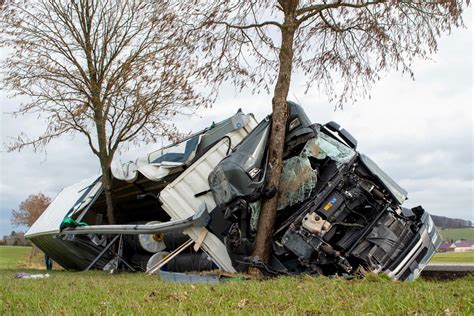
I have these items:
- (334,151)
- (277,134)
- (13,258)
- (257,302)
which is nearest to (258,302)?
(257,302)

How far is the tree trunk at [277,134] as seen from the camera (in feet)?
27.9

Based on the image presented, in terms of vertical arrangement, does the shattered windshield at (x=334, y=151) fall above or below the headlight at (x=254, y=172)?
above

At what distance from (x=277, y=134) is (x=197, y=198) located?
1735 mm

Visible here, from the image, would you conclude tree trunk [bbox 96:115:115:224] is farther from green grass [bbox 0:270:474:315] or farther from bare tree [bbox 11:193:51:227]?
bare tree [bbox 11:193:51:227]

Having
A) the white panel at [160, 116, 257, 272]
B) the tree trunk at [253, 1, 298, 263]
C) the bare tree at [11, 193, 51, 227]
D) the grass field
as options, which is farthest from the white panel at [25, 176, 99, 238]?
the bare tree at [11, 193, 51, 227]

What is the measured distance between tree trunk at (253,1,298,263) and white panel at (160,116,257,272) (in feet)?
2.39

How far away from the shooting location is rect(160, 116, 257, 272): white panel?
352 inches

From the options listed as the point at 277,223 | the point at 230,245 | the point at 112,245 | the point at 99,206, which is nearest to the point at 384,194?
the point at 277,223

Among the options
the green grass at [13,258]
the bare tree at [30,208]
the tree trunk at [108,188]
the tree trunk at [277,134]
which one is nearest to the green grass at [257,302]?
the tree trunk at [277,134]

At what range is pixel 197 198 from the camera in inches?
371

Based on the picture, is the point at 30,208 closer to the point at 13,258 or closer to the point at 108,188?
the point at 13,258

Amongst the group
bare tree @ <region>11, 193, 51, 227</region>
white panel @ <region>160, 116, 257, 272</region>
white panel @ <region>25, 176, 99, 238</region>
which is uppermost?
white panel @ <region>160, 116, 257, 272</region>

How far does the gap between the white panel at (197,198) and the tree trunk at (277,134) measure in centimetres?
73

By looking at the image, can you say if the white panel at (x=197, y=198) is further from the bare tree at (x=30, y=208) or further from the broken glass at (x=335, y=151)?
the bare tree at (x=30, y=208)
